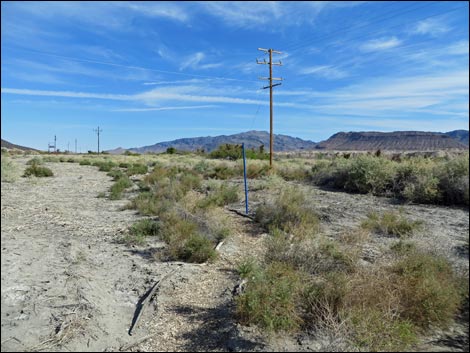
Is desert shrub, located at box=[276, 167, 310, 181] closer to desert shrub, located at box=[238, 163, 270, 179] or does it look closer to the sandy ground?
desert shrub, located at box=[238, 163, 270, 179]

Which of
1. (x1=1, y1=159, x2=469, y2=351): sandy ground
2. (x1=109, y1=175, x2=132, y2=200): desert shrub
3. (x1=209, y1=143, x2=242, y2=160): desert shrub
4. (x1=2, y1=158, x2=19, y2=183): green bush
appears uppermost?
(x1=209, y1=143, x2=242, y2=160): desert shrub

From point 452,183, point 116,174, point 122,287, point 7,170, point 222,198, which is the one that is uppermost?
point 7,170

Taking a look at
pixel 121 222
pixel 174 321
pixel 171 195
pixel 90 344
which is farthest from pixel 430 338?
pixel 171 195

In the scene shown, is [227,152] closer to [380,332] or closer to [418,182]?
[418,182]

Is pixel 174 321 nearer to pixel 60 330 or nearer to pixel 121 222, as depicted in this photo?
pixel 60 330

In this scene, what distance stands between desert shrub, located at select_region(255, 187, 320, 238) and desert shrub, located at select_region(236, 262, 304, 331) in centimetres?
361

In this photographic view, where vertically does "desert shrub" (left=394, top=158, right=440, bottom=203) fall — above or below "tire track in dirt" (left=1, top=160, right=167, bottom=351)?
above

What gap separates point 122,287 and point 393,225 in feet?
21.8

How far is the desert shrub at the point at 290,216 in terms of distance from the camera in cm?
1022

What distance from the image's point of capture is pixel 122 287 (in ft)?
23.4

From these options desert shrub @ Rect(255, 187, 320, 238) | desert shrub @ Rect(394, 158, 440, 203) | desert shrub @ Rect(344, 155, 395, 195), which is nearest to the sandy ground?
desert shrub @ Rect(255, 187, 320, 238)

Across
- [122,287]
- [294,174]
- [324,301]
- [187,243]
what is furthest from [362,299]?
[294,174]

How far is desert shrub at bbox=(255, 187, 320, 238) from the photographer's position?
1022cm

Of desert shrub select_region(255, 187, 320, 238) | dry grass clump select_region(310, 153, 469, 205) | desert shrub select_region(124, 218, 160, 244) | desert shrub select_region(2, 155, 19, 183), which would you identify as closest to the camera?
desert shrub select_region(2, 155, 19, 183)
